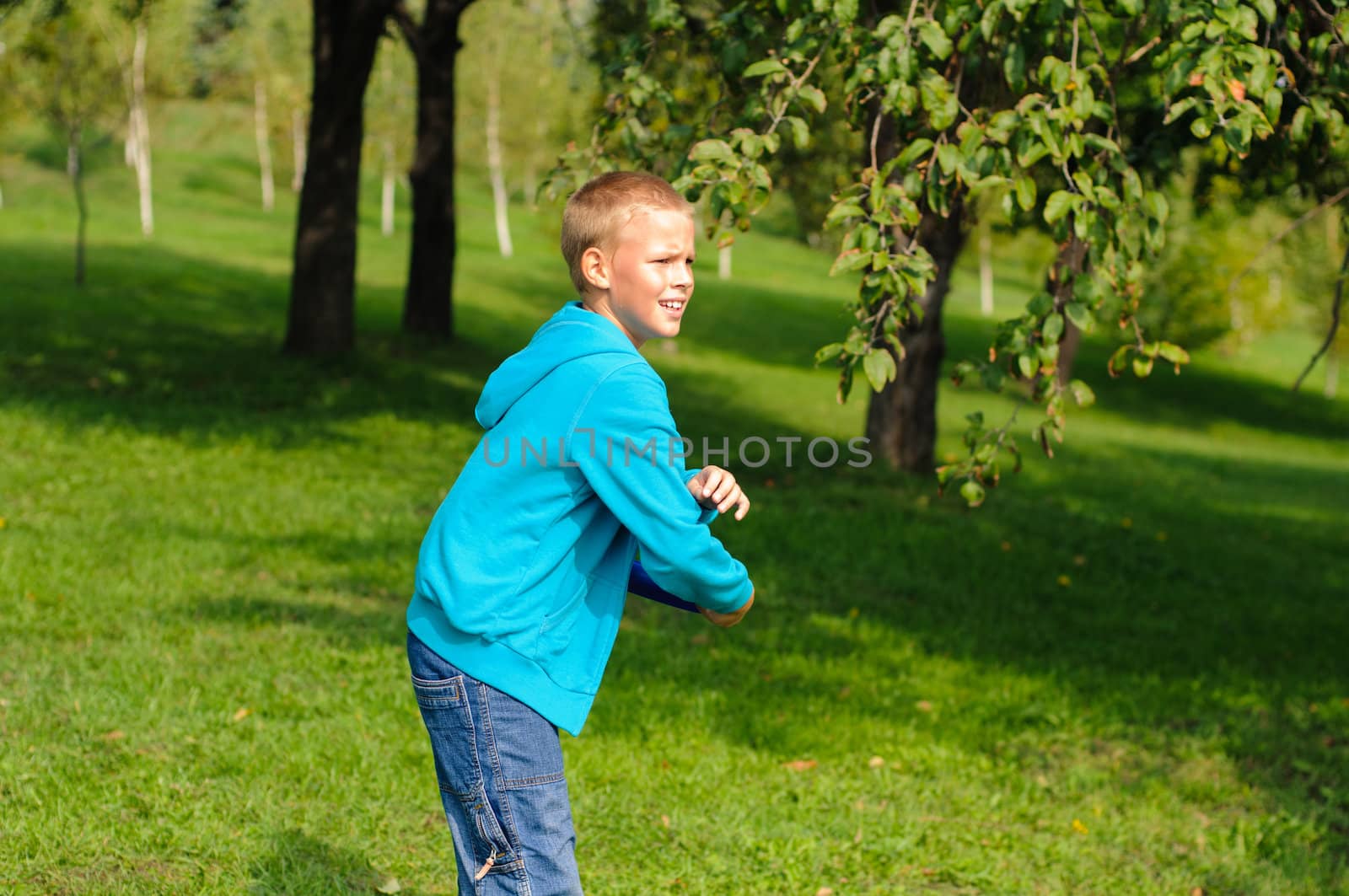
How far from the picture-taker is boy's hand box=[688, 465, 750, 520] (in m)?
2.32

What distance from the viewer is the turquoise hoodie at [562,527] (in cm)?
228

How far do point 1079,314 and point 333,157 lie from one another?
10.9 m

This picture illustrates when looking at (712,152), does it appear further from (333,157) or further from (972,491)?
(333,157)

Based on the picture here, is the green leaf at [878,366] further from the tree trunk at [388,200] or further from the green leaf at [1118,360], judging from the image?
the tree trunk at [388,200]

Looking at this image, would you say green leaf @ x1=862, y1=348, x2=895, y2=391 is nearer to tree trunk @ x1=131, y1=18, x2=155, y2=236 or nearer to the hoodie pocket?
the hoodie pocket

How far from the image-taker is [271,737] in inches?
185

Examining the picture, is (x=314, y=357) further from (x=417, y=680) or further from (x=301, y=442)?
(x=417, y=680)

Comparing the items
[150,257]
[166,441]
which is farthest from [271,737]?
[150,257]

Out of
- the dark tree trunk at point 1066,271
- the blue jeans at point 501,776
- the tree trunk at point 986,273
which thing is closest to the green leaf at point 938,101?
the dark tree trunk at point 1066,271

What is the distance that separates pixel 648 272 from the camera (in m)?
2.43

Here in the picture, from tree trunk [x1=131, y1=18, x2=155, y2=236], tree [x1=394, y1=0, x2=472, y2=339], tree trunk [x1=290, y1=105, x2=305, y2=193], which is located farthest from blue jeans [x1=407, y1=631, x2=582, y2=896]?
tree trunk [x1=290, y1=105, x2=305, y2=193]

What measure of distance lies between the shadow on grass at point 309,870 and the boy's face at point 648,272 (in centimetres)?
217

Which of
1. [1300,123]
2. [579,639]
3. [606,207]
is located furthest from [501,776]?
[1300,123]

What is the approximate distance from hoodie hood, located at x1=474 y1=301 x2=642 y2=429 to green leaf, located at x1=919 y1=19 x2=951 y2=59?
1.52m
